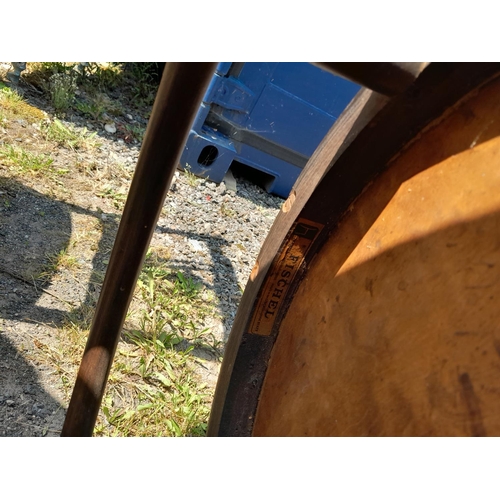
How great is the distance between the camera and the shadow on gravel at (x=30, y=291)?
85.4 inches

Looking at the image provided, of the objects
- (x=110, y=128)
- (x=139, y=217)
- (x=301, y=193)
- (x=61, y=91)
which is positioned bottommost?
(x=110, y=128)

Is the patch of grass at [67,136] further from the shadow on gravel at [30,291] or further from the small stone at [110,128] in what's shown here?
the shadow on gravel at [30,291]

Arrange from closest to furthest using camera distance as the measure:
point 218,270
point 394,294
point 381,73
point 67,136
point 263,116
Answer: point 381,73 → point 394,294 → point 218,270 → point 67,136 → point 263,116

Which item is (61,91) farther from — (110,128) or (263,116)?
(263,116)

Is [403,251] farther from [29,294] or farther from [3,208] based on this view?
[3,208]

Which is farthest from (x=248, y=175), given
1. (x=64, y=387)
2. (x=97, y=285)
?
(x=64, y=387)

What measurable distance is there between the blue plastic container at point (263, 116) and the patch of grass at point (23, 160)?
1114 mm

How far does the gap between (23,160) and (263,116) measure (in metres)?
1.87

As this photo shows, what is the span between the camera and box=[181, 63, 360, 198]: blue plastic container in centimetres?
395

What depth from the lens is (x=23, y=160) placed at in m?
3.54

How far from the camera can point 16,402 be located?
2.17 m

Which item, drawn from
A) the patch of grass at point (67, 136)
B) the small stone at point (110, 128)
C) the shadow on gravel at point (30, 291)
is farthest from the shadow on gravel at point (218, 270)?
the small stone at point (110, 128)

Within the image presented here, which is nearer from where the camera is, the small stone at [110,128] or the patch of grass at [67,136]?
the patch of grass at [67,136]

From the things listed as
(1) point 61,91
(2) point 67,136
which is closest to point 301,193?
(2) point 67,136
